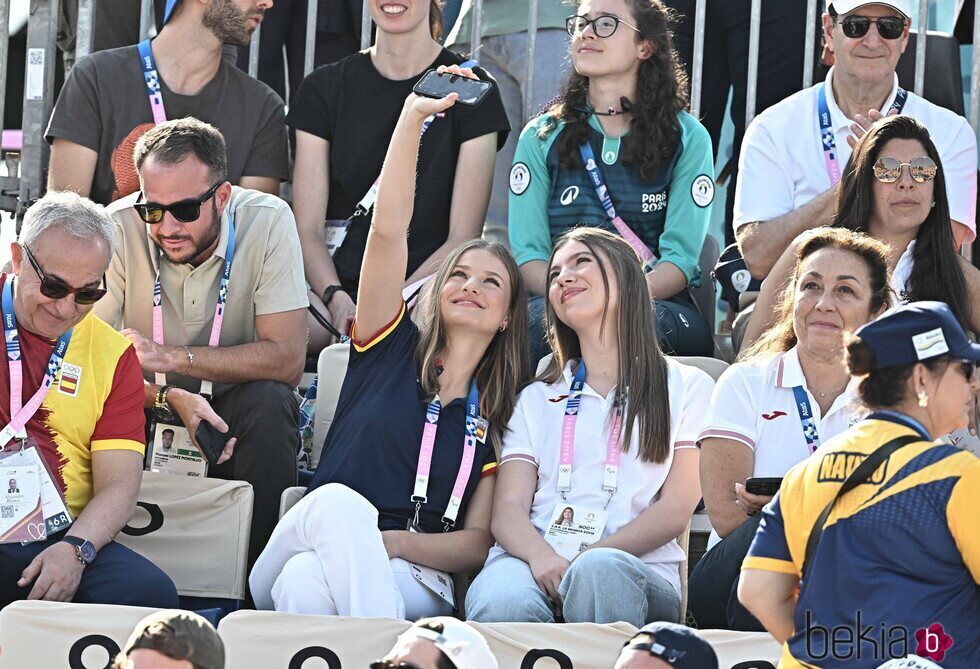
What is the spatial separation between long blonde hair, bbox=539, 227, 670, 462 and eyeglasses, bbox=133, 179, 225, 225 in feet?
3.75

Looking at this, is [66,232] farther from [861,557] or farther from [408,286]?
[861,557]

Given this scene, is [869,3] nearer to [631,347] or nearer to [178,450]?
[631,347]

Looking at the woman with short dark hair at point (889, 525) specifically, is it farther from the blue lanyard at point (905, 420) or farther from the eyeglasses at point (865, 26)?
the eyeglasses at point (865, 26)

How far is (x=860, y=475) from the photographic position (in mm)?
2730

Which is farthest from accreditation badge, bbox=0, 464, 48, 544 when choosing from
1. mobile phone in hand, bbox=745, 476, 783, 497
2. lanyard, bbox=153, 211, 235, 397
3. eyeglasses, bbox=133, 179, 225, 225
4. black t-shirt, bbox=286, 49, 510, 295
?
mobile phone in hand, bbox=745, 476, 783, 497

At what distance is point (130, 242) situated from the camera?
4.77m

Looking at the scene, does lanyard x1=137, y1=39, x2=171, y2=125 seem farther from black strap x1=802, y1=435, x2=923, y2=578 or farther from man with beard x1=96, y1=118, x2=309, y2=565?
black strap x1=802, y1=435, x2=923, y2=578

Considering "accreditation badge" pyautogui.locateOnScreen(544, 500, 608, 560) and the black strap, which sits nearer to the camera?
the black strap

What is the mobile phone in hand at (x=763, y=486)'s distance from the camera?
3822 mm

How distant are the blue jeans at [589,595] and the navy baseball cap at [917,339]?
118cm

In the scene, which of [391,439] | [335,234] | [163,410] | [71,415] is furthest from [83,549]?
[335,234]

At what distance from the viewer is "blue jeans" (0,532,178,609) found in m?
3.86

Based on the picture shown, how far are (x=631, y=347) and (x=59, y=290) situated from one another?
166cm

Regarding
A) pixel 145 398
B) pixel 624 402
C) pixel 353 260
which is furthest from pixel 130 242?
pixel 624 402
